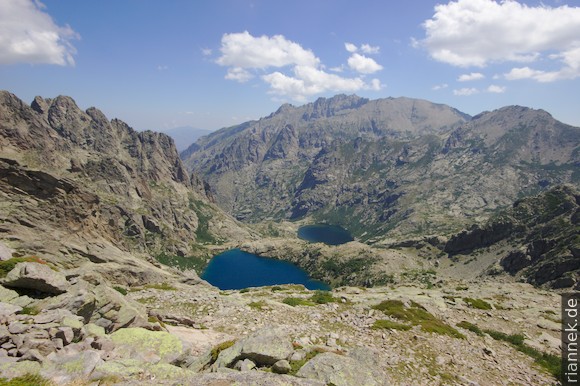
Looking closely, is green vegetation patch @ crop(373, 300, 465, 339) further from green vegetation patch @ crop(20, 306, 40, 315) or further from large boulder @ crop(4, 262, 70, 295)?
green vegetation patch @ crop(20, 306, 40, 315)

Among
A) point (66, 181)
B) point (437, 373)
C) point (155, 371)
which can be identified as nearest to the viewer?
point (155, 371)

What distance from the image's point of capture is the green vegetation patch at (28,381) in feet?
39.9

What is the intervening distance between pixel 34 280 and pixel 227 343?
1385 cm

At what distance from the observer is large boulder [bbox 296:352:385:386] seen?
15727 millimetres

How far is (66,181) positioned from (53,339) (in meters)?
137

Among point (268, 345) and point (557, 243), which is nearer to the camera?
point (268, 345)

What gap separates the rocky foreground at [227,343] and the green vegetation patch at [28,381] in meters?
0.08

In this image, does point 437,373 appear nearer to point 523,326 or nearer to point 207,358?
point 207,358

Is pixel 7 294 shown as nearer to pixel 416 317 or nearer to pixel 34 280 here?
pixel 34 280

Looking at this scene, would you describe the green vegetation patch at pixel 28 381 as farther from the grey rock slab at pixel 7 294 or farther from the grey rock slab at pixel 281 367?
the grey rock slab at pixel 7 294

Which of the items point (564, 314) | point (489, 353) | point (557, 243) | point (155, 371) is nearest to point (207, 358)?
point (155, 371)

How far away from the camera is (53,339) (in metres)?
16.5

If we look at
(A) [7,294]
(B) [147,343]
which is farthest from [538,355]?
(A) [7,294]

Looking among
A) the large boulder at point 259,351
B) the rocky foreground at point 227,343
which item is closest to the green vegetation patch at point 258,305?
the rocky foreground at point 227,343
